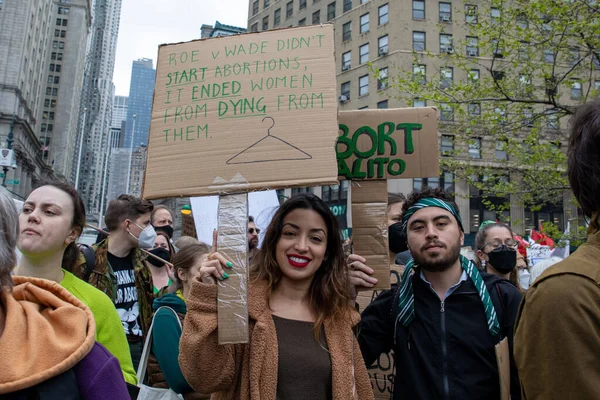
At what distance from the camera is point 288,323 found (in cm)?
265

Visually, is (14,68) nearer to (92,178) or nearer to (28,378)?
(28,378)

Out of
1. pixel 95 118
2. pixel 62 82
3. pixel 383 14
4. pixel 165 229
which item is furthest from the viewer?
pixel 95 118

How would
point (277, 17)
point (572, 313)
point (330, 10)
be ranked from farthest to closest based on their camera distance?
point (277, 17) < point (330, 10) < point (572, 313)

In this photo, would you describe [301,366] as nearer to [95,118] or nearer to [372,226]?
[372,226]

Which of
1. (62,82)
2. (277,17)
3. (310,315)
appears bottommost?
(310,315)

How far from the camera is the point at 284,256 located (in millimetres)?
2787

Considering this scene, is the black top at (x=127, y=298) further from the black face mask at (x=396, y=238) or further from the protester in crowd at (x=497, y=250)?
the protester in crowd at (x=497, y=250)

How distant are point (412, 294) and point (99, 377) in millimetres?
1814

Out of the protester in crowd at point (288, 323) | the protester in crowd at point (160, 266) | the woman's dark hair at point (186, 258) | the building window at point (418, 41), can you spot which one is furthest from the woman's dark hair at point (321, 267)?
the building window at point (418, 41)

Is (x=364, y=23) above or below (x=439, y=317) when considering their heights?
above

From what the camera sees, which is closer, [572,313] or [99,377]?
[572,313]

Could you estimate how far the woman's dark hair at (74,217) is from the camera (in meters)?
3.07

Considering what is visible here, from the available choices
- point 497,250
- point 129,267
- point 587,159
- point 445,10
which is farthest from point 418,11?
point 587,159

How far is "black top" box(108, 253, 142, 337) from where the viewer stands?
14.7ft
